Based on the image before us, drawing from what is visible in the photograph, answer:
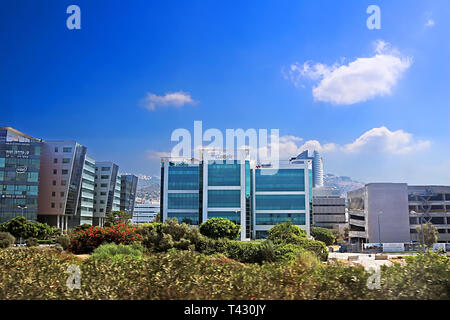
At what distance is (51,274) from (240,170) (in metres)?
37.6

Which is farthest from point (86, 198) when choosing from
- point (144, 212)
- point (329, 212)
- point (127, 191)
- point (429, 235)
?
point (144, 212)

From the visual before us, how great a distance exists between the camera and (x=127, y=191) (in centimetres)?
8469

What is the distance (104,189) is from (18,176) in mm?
22903

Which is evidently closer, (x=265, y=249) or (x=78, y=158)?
(x=265, y=249)

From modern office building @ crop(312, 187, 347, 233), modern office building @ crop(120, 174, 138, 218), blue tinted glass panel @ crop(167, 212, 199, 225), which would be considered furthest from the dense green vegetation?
modern office building @ crop(120, 174, 138, 218)

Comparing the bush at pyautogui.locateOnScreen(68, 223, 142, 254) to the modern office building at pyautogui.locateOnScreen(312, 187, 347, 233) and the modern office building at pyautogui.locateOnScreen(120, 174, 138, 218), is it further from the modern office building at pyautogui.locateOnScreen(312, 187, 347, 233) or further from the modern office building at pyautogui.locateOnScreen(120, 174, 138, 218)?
the modern office building at pyautogui.locateOnScreen(120, 174, 138, 218)

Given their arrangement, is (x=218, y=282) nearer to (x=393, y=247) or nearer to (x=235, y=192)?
(x=393, y=247)

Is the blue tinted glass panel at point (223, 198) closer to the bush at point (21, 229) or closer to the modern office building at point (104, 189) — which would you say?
the bush at point (21, 229)

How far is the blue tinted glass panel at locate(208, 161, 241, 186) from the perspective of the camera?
4400 cm

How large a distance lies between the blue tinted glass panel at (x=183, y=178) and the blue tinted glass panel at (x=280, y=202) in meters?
8.03

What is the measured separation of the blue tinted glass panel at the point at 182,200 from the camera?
44344 millimetres

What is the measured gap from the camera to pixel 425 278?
598cm
